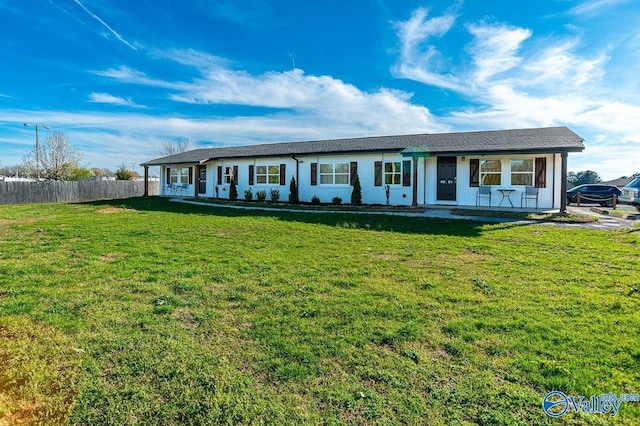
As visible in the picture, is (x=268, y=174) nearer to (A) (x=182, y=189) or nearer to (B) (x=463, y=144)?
(A) (x=182, y=189)

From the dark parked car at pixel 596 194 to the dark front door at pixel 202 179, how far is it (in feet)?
77.0

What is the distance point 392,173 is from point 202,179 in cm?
1434

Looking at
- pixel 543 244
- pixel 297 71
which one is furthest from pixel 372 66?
pixel 543 244

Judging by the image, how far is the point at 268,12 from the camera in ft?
45.0

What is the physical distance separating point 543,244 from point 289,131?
87.8 feet

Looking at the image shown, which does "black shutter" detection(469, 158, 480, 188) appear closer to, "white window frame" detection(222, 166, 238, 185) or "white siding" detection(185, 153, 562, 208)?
"white siding" detection(185, 153, 562, 208)

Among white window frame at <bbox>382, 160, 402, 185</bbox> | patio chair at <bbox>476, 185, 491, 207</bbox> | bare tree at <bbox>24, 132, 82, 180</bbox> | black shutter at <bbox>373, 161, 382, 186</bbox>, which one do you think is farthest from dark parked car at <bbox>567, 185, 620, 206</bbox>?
bare tree at <bbox>24, 132, 82, 180</bbox>

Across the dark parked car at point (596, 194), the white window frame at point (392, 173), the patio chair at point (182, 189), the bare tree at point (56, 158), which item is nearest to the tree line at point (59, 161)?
the bare tree at point (56, 158)

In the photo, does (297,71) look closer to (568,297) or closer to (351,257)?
(351,257)

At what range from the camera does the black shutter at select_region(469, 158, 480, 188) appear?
1529 cm

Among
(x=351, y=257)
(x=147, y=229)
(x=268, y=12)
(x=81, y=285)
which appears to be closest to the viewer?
(x=81, y=285)

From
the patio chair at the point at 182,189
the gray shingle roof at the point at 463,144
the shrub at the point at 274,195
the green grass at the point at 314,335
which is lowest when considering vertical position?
the green grass at the point at 314,335

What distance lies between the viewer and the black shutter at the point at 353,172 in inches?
688

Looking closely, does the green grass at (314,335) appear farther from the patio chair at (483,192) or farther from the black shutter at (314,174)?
the black shutter at (314,174)
